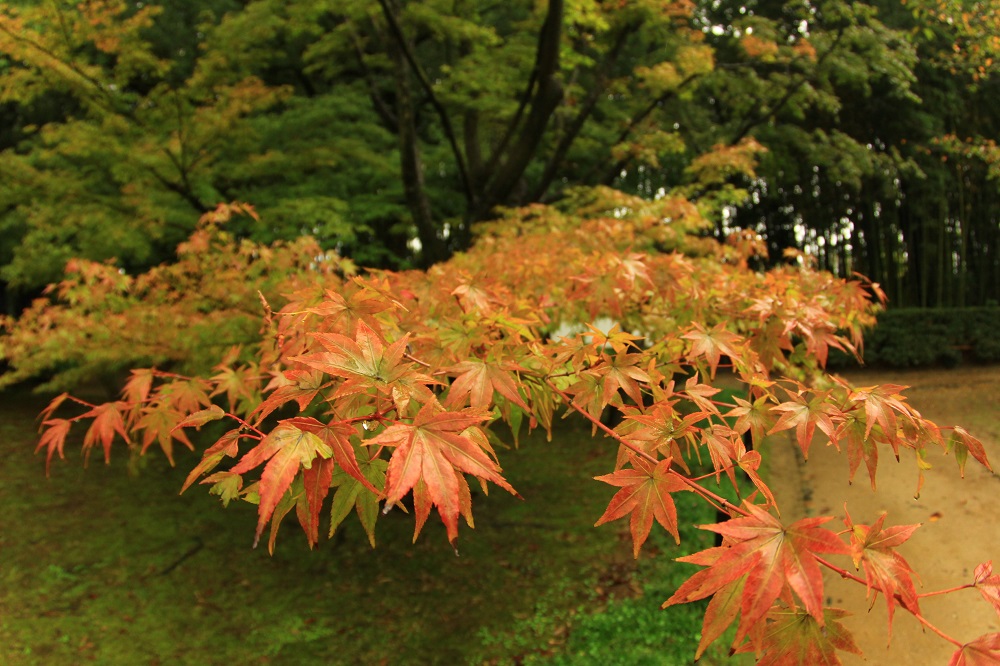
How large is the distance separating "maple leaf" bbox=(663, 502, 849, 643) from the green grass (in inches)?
105

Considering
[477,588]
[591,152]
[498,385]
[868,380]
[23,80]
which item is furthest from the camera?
[591,152]


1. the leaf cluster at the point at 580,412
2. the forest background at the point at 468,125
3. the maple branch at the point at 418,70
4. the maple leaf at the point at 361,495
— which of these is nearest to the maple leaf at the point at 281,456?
the leaf cluster at the point at 580,412

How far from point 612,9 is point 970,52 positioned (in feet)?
16.1

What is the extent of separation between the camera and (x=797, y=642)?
3.42ft

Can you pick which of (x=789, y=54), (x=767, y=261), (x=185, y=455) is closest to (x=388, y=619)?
(x=185, y=455)

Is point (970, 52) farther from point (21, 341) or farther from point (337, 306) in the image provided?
point (21, 341)

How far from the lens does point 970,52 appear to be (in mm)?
8750

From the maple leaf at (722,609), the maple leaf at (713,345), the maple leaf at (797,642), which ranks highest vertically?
the maple leaf at (713,345)

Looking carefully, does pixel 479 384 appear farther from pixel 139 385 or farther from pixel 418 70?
pixel 418 70

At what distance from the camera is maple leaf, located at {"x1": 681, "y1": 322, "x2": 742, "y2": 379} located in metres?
1.78

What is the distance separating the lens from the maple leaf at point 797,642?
1033mm

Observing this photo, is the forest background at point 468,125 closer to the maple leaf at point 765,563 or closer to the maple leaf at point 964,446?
the maple leaf at point 964,446

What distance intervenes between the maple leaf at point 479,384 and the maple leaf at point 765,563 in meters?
0.47

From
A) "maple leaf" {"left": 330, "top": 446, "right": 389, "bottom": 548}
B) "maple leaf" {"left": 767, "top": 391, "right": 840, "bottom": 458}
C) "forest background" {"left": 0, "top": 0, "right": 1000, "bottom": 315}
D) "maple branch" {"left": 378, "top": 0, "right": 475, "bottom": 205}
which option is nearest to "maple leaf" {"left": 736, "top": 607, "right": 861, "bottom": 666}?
"maple leaf" {"left": 767, "top": 391, "right": 840, "bottom": 458}
